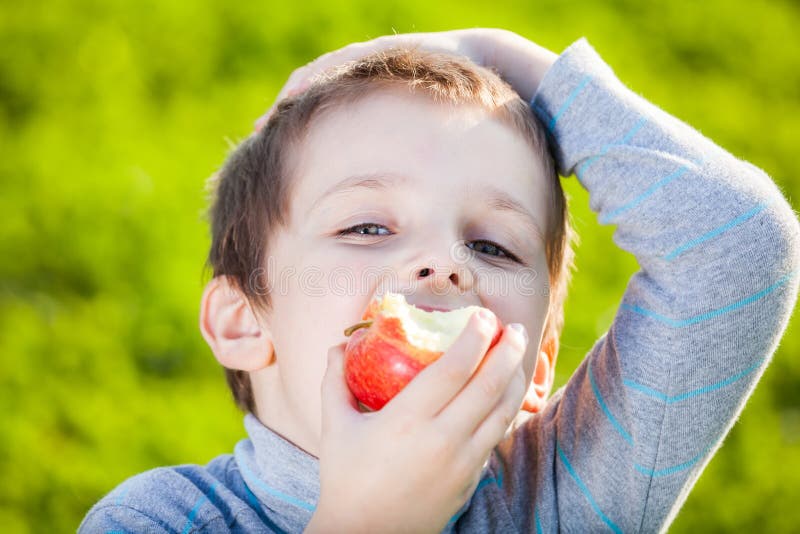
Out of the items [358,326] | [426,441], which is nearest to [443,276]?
[358,326]

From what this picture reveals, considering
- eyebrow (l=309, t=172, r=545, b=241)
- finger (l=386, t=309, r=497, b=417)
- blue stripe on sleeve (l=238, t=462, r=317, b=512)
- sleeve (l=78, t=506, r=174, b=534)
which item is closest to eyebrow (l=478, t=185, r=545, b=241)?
eyebrow (l=309, t=172, r=545, b=241)

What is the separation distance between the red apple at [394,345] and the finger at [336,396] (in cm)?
1

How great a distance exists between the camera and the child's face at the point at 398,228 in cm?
132

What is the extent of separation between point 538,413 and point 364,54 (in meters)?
0.78

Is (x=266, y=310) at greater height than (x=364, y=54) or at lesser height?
lesser

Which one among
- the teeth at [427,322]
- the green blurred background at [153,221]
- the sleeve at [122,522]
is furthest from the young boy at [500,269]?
the green blurred background at [153,221]

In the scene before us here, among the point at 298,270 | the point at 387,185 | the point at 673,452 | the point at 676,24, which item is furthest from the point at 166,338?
the point at 676,24

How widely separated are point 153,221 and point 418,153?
146 centimetres

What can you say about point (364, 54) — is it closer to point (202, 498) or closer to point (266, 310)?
point (266, 310)

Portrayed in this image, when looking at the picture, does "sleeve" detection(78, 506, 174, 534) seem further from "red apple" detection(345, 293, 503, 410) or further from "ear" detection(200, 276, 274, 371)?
"red apple" detection(345, 293, 503, 410)

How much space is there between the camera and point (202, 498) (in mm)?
1466

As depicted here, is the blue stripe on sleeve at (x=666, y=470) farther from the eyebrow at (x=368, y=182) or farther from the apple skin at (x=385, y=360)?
the eyebrow at (x=368, y=182)

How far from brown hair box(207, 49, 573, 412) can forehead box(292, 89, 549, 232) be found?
1.1 inches

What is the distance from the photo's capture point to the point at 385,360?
3.66ft
